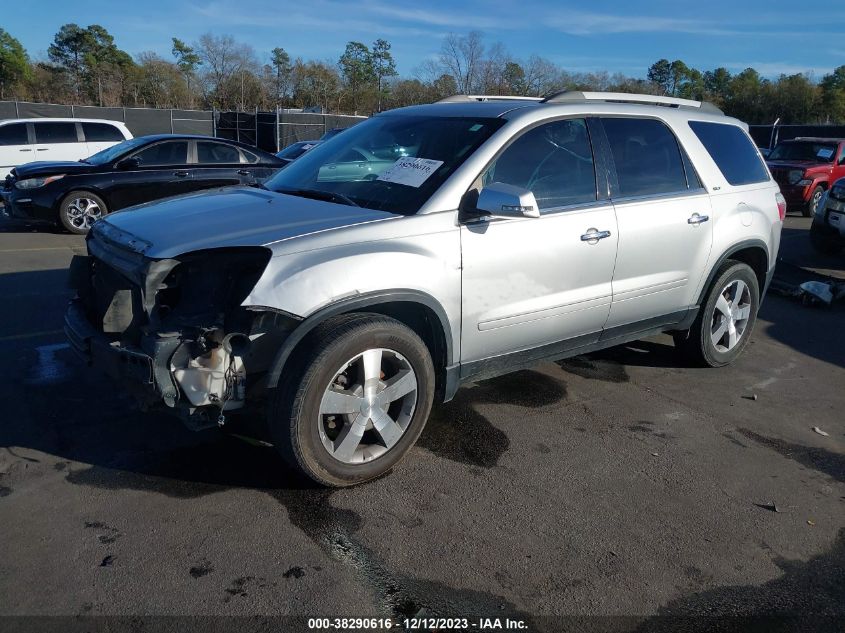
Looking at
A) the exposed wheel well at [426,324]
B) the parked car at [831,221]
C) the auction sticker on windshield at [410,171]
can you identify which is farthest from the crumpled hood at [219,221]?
the parked car at [831,221]

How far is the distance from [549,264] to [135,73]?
55.9m

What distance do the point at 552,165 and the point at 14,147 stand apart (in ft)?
46.0

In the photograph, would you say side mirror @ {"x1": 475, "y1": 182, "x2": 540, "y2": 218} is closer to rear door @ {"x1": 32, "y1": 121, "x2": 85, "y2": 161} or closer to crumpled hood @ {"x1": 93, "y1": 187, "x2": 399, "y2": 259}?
crumpled hood @ {"x1": 93, "y1": 187, "x2": 399, "y2": 259}

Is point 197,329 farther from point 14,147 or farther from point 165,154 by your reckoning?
point 14,147

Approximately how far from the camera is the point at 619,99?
480 centimetres

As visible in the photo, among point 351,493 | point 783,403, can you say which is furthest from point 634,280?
point 351,493

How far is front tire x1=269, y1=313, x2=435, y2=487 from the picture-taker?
3203 mm

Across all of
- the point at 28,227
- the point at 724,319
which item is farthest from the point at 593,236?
the point at 28,227

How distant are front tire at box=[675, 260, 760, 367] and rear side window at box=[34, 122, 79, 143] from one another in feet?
45.2

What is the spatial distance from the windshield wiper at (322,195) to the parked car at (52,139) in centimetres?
1214

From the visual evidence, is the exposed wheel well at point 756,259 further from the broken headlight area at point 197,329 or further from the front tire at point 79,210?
the front tire at point 79,210

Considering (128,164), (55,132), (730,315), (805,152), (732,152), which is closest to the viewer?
(732,152)

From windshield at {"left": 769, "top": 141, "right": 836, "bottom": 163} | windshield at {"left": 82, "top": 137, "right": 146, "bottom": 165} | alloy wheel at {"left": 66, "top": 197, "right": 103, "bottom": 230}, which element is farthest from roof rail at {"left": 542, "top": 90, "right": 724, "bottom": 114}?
windshield at {"left": 769, "top": 141, "right": 836, "bottom": 163}

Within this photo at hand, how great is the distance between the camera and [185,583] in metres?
2.76
